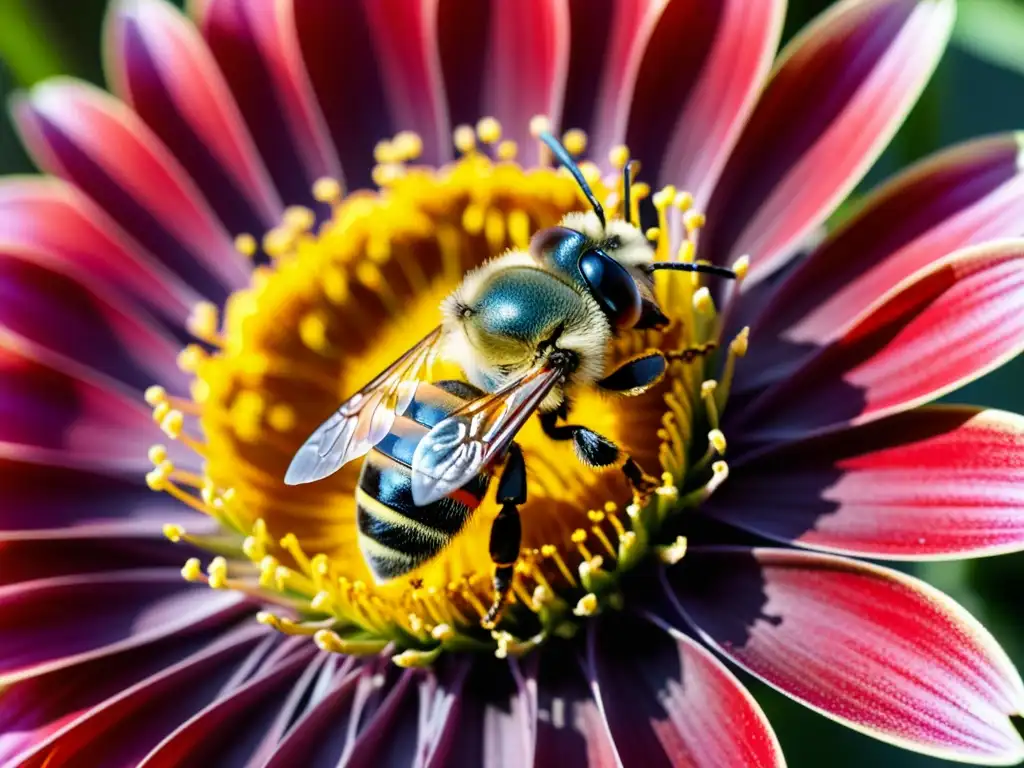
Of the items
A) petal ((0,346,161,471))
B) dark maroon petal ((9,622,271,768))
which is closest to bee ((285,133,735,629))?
dark maroon petal ((9,622,271,768))

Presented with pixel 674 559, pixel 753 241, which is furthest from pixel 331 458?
pixel 753 241

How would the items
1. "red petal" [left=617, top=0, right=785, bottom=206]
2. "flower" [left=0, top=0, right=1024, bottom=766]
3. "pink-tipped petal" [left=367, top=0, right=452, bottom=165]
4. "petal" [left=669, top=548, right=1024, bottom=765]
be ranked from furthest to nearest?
"pink-tipped petal" [left=367, top=0, right=452, bottom=165] < "red petal" [left=617, top=0, right=785, bottom=206] < "flower" [left=0, top=0, right=1024, bottom=766] < "petal" [left=669, top=548, right=1024, bottom=765]

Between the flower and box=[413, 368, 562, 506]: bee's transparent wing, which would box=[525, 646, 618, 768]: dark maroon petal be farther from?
box=[413, 368, 562, 506]: bee's transparent wing

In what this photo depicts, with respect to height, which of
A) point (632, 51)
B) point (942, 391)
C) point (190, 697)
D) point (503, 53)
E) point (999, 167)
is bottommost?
point (942, 391)

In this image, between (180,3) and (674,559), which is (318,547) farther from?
(180,3)

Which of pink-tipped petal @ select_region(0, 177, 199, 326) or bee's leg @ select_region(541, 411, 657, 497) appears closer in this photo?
bee's leg @ select_region(541, 411, 657, 497)

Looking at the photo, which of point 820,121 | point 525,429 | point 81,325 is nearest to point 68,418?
→ point 81,325
